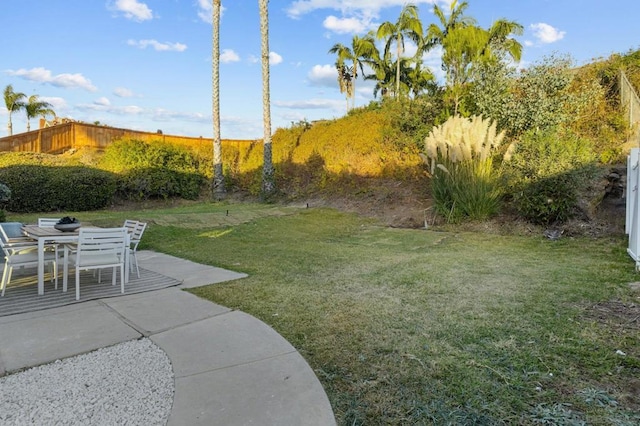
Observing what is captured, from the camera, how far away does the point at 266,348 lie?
271cm

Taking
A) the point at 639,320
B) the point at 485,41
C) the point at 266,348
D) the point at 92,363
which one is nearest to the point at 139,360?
the point at 92,363

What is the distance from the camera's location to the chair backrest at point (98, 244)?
4.04m

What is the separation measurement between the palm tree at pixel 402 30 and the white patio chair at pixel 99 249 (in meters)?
17.9

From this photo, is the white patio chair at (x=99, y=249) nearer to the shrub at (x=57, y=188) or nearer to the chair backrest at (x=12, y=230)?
the chair backrest at (x=12, y=230)

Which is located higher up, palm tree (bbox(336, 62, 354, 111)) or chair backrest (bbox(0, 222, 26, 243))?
palm tree (bbox(336, 62, 354, 111))

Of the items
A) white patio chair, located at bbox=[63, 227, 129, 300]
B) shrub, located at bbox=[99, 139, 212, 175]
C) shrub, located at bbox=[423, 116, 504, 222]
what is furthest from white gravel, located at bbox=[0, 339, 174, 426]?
shrub, located at bbox=[99, 139, 212, 175]

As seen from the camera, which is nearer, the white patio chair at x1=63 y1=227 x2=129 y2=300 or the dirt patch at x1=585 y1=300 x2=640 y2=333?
the dirt patch at x1=585 y1=300 x2=640 y2=333

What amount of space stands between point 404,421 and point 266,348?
1156mm

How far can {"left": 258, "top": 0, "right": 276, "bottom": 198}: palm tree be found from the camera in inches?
578

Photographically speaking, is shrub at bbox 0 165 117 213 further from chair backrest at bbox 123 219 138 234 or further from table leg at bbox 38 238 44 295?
table leg at bbox 38 238 44 295

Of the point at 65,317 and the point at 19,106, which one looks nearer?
the point at 65,317

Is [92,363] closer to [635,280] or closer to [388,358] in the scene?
[388,358]

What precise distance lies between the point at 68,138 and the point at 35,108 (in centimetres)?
2160

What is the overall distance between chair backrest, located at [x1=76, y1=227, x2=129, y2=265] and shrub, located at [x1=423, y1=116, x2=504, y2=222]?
22.7ft
